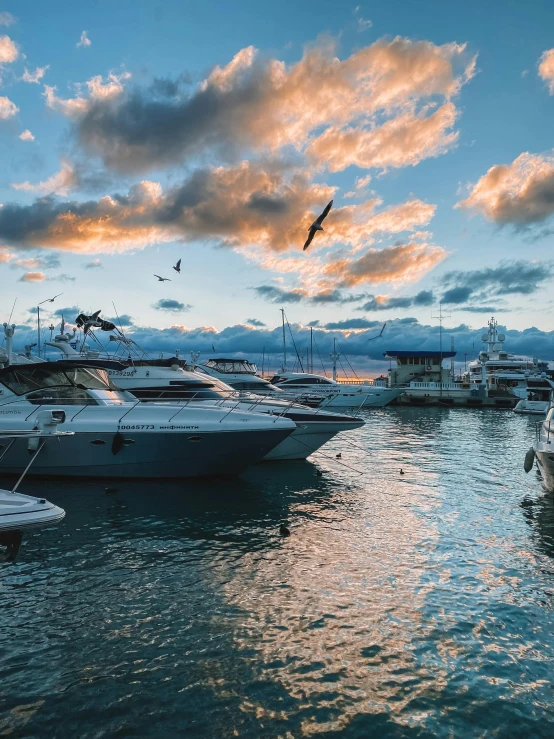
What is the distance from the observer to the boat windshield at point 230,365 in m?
46.1

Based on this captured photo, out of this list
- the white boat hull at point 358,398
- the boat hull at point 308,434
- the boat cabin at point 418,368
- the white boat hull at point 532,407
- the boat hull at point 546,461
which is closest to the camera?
the boat hull at point 546,461

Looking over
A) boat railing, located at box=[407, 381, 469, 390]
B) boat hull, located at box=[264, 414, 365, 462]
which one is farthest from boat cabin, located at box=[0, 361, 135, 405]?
boat railing, located at box=[407, 381, 469, 390]

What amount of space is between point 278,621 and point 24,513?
398 cm

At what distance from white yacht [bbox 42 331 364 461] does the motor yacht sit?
1.60m

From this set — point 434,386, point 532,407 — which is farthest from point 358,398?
point 434,386

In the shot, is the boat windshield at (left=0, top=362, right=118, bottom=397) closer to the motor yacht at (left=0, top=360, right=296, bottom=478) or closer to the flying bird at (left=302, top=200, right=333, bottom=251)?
the motor yacht at (left=0, top=360, right=296, bottom=478)

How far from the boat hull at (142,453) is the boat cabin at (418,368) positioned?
70.6m

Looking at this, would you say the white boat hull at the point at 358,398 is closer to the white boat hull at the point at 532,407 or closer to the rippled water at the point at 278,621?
the white boat hull at the point at 532,407

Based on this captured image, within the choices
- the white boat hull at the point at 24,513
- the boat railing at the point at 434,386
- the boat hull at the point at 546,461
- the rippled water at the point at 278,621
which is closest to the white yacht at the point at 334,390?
the boat railing at the point at 434,386

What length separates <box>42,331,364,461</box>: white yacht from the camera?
70.0ft

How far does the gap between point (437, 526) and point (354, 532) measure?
89.9 inches

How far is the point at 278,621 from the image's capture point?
7.52 meters

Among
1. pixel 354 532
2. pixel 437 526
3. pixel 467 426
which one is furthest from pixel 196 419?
pixel 467 426

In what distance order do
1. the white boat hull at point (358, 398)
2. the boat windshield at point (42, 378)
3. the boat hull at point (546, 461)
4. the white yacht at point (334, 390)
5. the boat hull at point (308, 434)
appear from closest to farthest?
the boat hull at point (546, 461), the boat windshield at point (42, 378), the boat hull at point (308, 434), the white yacht at point (334, 390), the white boat hull at point (358, 398)
